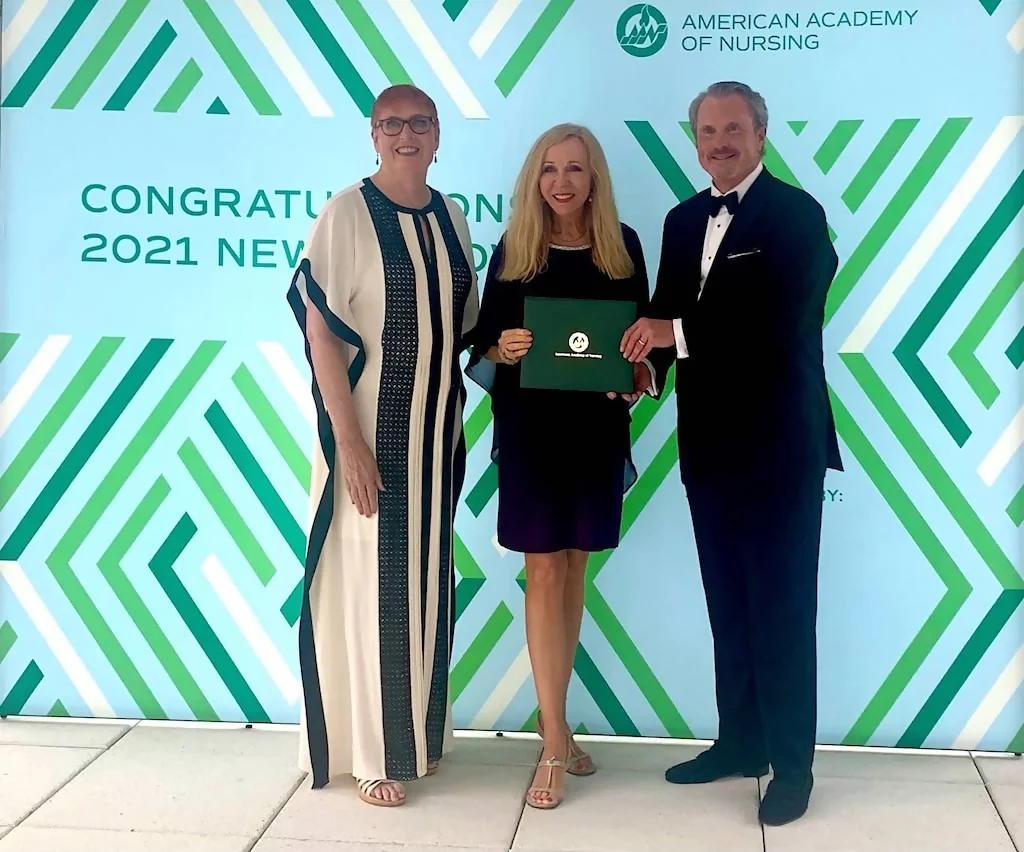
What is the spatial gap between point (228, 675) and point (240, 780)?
0.51m

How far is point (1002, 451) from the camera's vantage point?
10.8 ft

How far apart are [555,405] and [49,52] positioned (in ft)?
6.43

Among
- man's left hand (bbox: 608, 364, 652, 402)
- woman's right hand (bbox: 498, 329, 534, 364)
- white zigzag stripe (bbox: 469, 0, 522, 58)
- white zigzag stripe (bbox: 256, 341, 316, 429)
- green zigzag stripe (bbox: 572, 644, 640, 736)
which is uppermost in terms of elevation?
white zigzag stripe (bbox: 469, 0, 522, 58)

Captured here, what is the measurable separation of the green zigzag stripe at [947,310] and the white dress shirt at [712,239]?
75 centimetres

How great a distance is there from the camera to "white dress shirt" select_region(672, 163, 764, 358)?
2848mm

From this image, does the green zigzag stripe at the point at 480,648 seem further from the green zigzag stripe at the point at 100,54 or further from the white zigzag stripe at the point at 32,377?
the green zigzag stripe at the point at 100,54

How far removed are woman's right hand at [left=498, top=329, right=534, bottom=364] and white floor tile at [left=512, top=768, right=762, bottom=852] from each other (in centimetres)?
116

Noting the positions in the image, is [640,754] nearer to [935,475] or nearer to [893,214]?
[935,475]

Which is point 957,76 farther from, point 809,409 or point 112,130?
point 112,130

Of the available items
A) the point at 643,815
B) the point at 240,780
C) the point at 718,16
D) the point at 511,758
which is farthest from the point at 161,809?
the point at 718,16

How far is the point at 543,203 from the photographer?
2.91m

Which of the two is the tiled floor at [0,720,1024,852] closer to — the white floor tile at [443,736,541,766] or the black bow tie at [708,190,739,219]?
the white floor tile at [443,736,541,766]

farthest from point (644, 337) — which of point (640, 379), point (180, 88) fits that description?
point (180, 88)

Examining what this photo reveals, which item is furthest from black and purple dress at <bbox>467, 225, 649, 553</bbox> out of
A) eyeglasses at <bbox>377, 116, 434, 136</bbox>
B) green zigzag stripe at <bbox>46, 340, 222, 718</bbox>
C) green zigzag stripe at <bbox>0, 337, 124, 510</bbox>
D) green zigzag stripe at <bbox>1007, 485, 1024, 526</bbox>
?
green zigzag stripe at <bbox>0, 337, 124, 510</bbox>
